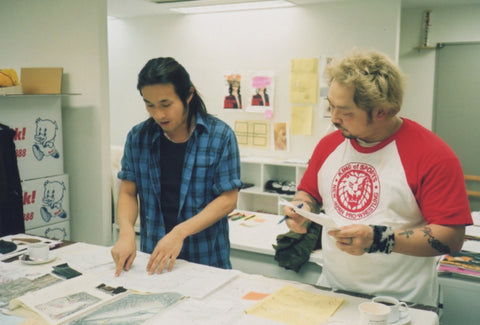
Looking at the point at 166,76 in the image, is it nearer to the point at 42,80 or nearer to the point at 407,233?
the point at 407,233

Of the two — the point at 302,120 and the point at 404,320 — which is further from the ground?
the point at 302,120

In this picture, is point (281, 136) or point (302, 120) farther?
point (281, 136)

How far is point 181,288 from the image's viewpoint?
1.44 meters

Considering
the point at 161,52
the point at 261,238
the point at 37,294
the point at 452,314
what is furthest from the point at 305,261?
the point at 161,52

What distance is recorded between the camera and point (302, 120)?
4.83 metres

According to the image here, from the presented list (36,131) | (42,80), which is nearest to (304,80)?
(42,80)

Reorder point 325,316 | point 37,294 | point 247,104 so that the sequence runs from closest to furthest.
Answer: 1. point 325,316
2. point 37,294
3. point 247,104

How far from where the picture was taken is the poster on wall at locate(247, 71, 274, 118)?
4.95 metres

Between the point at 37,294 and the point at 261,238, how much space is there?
1.44 meters

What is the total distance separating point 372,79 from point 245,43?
389cm

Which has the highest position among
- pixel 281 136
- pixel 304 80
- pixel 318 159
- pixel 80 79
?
pixel 304 80

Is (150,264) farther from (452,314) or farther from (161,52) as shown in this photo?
(161,52)

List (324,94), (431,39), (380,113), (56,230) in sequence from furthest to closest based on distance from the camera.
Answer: (431,39)
(324,94)
(56,230)
(380,113)

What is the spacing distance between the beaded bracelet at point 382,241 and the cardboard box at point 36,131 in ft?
7.70
